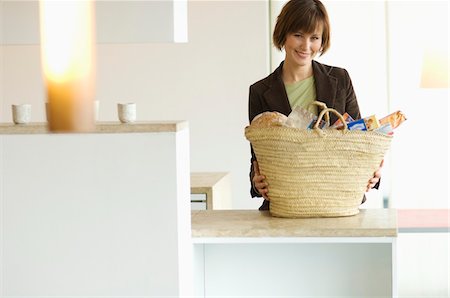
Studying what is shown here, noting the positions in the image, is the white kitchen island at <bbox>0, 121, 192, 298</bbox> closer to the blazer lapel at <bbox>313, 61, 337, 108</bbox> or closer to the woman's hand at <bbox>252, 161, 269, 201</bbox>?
the woman's hand at <bbox>252, 161, 269, 201</bbox>

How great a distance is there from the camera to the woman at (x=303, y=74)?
2.79 meters

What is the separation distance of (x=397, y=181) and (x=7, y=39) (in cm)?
374

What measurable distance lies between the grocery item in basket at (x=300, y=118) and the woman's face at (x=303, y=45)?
36 centimetres

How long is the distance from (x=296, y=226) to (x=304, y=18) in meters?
0.69

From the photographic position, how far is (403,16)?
6.00 metres

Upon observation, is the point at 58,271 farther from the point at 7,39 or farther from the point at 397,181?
the point at 397,181

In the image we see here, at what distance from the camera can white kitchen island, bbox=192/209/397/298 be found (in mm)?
2656

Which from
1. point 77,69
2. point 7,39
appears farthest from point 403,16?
point 77,69

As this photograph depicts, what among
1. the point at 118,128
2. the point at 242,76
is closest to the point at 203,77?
the point at 242,76

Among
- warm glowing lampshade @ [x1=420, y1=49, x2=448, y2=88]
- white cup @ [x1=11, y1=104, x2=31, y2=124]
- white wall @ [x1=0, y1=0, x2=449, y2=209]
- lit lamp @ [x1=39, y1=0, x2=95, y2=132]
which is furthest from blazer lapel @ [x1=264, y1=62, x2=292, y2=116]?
white wall @ [x1=0, y1=0, x2=449, y2=209]

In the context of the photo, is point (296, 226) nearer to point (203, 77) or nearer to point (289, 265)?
point (289, 265)

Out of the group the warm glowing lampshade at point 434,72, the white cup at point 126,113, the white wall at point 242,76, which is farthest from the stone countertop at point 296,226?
the white wall at point 242,76

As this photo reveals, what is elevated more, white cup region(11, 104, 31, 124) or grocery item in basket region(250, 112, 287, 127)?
white cup region(11, 104, 31, 124)

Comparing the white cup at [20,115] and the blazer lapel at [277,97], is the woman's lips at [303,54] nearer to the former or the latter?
the blazer lapel at [277,97]
